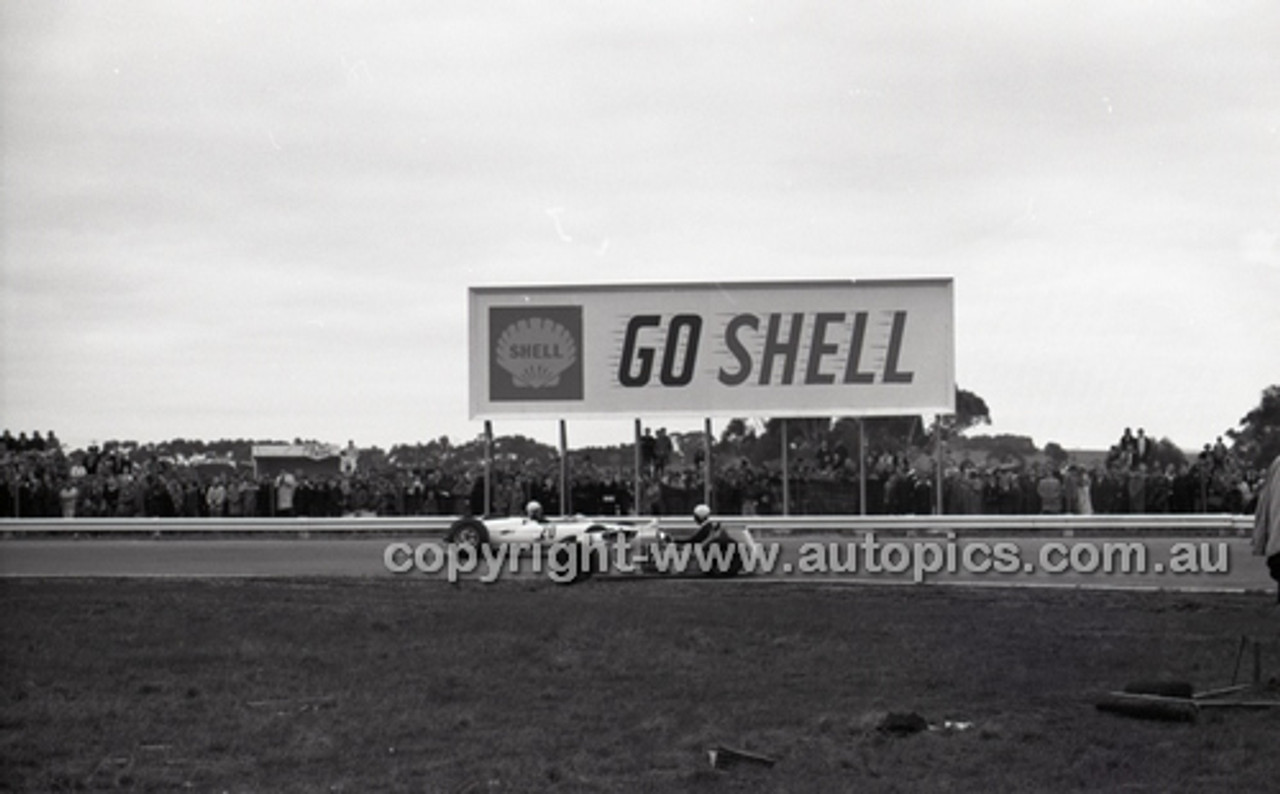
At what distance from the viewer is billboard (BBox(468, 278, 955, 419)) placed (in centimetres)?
3325

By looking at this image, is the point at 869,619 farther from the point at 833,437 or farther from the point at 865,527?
the point at 833,437

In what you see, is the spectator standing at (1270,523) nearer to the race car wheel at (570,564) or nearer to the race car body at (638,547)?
the race car body at (638,547)

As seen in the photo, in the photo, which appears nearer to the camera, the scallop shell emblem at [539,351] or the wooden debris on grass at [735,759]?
the wooden debris on grass at [735,759]

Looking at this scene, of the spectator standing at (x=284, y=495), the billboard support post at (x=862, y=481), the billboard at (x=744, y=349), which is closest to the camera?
the billboard support post at (x=862, y=481)

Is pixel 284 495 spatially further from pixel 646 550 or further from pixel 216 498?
pixel 646 550

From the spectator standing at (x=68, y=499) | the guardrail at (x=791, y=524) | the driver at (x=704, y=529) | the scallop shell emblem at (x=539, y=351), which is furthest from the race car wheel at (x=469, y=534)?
the spectator standing at (x=68, y=499)

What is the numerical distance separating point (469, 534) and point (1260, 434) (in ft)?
56.7

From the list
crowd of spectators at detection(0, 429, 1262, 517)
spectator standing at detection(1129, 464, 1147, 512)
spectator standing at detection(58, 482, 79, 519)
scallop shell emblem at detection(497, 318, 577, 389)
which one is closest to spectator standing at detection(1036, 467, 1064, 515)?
crowd of spectators at detection(0, 429, 1262, 517)

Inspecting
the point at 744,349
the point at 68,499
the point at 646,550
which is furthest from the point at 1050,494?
the point at 68,499

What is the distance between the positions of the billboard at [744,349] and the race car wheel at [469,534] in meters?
9.30

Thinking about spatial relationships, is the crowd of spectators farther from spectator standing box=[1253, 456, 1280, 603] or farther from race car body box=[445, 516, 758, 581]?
spectator standing box=[1253, 456, 1280, 603]

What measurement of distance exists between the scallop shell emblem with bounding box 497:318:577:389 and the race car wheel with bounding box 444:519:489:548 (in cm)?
963

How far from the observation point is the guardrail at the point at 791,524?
27.5 meters

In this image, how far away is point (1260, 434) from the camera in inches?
1271
